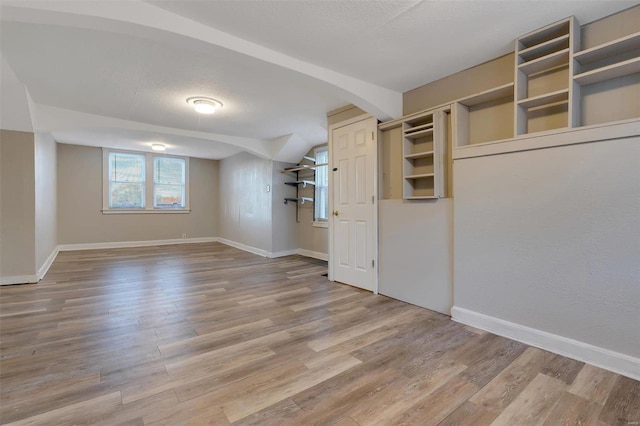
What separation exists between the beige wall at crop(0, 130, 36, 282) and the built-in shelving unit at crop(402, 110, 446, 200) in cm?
509

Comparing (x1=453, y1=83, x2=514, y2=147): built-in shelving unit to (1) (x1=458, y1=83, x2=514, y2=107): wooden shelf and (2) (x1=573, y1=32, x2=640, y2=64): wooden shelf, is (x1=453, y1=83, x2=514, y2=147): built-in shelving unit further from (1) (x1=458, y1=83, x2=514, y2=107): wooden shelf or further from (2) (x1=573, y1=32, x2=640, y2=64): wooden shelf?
(2) (x1=573, y1=32, x2=640, y2=64): wooden shelf

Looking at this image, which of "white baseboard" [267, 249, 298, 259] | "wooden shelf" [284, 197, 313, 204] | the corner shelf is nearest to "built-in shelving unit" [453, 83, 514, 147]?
the corner shelf

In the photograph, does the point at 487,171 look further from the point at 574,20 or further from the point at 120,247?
the point at 120,247

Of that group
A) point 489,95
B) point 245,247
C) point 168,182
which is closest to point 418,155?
point 489,95

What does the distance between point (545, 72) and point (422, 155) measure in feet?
3.88

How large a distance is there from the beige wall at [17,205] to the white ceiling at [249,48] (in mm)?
422

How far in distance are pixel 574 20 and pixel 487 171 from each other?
1.19 metres

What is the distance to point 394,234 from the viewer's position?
3.45 meters

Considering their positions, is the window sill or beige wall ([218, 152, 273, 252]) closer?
beige wall ([218, 152, 273, 252])

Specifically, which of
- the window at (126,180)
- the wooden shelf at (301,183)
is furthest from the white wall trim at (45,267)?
the wooden shelf at (301,183)

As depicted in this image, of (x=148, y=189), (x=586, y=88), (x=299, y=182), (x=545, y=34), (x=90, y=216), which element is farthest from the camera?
(x=148, y=189)

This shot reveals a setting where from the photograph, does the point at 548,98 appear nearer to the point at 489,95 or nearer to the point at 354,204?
the point at 489,95

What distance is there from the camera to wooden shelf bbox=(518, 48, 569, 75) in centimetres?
217

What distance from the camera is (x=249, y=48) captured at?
242cm
